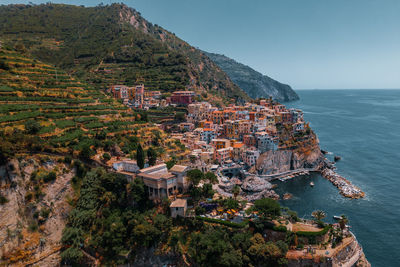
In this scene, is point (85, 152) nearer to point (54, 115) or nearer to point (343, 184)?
point (54, 115)

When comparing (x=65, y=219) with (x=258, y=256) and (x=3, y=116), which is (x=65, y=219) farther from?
(x=258, y=256)

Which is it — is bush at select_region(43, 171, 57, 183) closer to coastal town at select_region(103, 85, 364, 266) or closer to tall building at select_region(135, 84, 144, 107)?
coastal town at select_region(103, 85, 364, 266)

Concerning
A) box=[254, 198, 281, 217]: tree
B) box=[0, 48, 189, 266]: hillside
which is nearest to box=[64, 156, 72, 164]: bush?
box=[0, 48, 189, 266]: hillside

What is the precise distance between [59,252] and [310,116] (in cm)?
16994

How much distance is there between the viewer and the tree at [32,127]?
45219 millimetres

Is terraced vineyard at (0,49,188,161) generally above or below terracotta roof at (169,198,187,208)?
above

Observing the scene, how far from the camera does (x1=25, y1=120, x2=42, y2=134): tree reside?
45219 mm

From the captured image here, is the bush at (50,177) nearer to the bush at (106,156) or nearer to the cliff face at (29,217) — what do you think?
the cliff face at (29,217)

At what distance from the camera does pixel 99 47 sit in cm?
12462

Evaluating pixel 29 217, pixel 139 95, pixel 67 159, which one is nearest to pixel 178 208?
pixel 67 159

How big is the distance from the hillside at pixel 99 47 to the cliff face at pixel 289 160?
176 feet

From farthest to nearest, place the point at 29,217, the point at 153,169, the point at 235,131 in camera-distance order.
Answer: the point at 235,131, the point at 153,169, the point at 29,217

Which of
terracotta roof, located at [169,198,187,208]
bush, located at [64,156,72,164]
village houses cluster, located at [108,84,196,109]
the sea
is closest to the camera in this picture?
terracotta roof, located at [169,198,187,208]

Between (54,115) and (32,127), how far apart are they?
850cm
